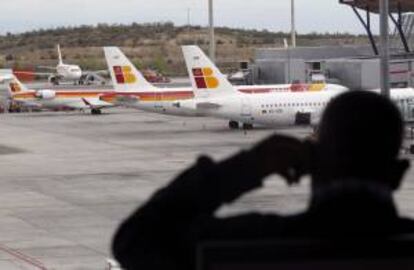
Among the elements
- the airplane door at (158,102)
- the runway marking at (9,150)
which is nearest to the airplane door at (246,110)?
the airplane door at (158,102)

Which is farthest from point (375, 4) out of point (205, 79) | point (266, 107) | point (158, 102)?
point (266, 107)

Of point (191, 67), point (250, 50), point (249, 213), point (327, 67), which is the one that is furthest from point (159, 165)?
point (250, 50)

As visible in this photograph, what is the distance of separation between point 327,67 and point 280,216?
79725 millimetres

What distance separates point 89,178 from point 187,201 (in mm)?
32572

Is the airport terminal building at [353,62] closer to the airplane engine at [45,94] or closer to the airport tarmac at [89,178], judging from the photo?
the airport tarmac at [89,178]

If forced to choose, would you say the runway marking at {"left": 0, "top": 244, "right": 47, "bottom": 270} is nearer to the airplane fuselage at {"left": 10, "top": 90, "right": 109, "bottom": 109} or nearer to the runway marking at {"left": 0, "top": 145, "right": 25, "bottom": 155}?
the runway marking at {"left": 0, "top": 145, "right": 25, "bottom": 155}

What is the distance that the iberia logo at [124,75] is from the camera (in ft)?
211

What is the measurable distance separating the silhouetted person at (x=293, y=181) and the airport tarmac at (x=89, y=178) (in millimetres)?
94

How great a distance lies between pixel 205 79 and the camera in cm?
5719

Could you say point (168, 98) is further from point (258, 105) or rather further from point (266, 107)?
point (266, 107)

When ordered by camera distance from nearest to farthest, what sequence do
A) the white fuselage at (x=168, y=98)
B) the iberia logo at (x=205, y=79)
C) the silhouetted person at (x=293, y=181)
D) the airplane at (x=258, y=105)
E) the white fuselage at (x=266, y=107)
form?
the silhouetted person at (x=293, y=181) → the airplane at (x=258, y=105) → the white fuselage at (x=266, y=107) → the iberia logo at (x=205, y=79) → the white fuselage at (x=168, y=98)

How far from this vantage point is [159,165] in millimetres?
39094

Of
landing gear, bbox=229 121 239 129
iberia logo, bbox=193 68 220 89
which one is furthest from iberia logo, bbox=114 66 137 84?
landing gear, bbox=229 121 239 129

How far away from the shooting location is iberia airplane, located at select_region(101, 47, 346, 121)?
201 ft
